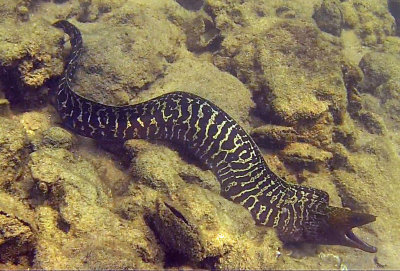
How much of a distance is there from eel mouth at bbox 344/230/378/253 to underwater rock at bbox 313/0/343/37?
8.21 meters

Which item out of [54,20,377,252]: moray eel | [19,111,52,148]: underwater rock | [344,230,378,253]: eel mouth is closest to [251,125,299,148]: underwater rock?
[54,20,377,252]: moray eel

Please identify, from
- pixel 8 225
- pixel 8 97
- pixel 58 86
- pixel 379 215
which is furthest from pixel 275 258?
pixel 8 97

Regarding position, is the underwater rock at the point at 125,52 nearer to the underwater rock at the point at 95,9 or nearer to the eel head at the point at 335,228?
the underwater rock at the point at 95,9

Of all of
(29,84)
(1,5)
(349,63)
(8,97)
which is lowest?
(8,97)

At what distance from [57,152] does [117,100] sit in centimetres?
223

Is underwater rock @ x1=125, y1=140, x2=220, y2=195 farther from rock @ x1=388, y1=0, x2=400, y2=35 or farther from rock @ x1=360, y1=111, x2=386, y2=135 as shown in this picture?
rock @ x1=388, y1=0, x2=400, y2=35

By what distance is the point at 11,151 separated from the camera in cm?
483

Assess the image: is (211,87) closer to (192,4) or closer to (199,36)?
(199,36)

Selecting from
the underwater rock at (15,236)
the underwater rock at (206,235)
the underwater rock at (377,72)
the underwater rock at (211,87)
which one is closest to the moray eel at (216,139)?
the underwater rock at (211,87)

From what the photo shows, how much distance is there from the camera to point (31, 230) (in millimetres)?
4207

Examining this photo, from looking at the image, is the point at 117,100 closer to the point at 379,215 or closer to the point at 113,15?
the point at 113,15

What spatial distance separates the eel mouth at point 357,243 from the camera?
234 inches

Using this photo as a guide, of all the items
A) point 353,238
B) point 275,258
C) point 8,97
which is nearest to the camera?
point 275,258

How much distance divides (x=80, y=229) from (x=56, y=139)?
2.13 metres
